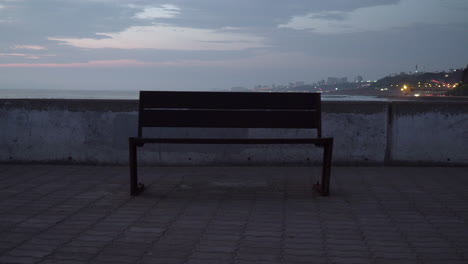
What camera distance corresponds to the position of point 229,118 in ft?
16.7

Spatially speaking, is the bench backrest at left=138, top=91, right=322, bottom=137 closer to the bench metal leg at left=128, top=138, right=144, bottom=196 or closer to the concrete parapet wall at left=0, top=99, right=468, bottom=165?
the bench metal leg at left=128, top=138, right=144, bottom=196

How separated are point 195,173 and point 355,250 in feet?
10.5

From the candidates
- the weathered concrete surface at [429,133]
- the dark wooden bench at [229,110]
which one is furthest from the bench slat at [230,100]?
the weathered concrete surface at [429,133]

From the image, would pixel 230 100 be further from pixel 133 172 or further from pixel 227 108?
pixel 133 172

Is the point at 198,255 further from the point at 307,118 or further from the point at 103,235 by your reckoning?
the point at 307,118

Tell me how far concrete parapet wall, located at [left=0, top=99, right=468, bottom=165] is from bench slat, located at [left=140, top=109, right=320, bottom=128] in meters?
1.48

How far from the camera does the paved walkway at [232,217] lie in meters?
3.21

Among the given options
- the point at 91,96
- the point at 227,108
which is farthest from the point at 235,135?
the point at 91,96

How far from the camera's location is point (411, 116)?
657cm

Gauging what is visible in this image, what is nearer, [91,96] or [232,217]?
[232,217]

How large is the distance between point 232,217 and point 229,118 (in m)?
1.33

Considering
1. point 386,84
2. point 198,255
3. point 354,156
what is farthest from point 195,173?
point 386,84

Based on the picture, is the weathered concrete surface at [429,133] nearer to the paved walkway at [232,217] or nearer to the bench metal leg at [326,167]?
the paved walkway at [232,217]

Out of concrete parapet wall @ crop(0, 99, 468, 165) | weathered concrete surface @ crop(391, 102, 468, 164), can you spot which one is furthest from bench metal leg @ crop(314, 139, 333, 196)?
weathered concrete surface @ crop(391, 102, 468, 164)
